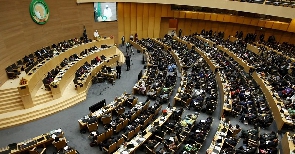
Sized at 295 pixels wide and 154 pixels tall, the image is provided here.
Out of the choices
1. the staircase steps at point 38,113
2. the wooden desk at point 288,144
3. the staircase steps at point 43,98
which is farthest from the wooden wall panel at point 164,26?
the wooden desk at point 288,144

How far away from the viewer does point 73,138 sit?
1076 centimetres

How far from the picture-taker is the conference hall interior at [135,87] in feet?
34.1

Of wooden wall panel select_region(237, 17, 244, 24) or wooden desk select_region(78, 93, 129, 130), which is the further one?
wooden wall panel select_region(237, 17, 244, 24)

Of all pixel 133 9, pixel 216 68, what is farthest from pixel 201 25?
pixel 216 68

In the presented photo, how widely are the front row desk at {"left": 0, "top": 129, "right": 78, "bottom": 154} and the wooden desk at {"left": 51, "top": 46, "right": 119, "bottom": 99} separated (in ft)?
12.2

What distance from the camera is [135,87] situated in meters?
14.7

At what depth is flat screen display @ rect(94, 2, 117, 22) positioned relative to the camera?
22.6 m

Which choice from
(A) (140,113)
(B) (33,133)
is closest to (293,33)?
(A) (140,113)

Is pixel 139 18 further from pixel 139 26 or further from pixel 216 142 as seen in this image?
pixel 216 142

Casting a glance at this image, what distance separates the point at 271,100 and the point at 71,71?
13.0m

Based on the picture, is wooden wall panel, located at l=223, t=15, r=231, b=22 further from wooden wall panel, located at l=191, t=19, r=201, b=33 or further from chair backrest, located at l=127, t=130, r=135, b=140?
chair backrest, located at l=127, t=130, r=135, b=140

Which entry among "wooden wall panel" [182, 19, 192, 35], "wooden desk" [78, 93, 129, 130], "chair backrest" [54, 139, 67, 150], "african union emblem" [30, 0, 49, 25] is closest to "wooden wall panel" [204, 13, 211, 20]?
"wooden wall panel" [182, 19, 192, 35]

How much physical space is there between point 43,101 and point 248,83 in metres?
12.9

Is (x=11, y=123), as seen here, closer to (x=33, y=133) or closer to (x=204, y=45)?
(x=33, y=133)
